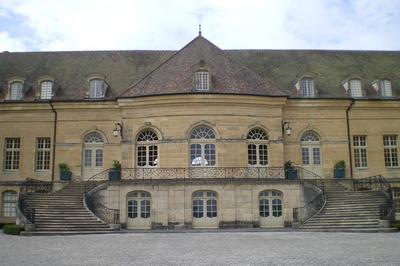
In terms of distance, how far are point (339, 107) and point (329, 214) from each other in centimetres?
832

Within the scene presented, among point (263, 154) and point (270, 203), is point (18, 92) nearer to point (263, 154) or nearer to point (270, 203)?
point (263, 154)

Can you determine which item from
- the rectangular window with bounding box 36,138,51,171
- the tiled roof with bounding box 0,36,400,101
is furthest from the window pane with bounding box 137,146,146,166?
the rectangular window with bounding box 36,138,51,171

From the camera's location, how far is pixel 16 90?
93.6 ft

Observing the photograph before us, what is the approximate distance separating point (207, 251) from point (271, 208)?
10.7 m

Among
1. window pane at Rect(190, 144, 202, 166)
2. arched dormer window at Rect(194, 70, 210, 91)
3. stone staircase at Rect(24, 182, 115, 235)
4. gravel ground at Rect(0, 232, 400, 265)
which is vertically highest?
arched dormer window at Rect(194, 70, 210, 91)

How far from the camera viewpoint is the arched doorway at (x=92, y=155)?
89.6 ft

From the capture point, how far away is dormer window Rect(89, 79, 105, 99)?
28.0m

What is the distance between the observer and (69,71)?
30.5 meters

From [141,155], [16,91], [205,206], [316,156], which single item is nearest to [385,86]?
[316,156]

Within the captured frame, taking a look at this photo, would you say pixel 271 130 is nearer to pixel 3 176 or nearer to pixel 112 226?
pixel 112 226

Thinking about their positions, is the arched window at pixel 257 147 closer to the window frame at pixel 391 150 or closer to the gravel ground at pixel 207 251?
the window frame at pixel 391 150

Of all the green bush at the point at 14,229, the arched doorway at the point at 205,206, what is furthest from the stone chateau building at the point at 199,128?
the green bush at the point at 14,229

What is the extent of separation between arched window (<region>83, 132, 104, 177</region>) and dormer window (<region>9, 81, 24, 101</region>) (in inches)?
190

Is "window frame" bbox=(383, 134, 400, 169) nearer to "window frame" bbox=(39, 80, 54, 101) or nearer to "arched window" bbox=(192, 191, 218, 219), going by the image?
"arched window" bbox=(192, 191, 218, 219)
